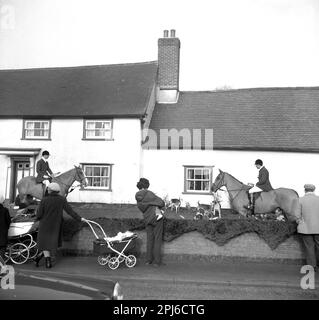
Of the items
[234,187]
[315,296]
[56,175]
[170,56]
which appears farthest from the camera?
[170,56]

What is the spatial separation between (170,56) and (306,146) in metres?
10.4

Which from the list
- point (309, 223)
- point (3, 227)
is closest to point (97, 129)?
point (3, 227)

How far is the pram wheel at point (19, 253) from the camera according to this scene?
8812 millimetres

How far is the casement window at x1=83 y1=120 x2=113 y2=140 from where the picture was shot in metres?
20.8

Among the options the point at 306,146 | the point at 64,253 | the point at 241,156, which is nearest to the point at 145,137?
the point at 241,156

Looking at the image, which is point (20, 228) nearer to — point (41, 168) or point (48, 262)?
point (48, 262)

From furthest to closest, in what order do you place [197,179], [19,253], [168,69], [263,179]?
1. [168,69]
2. [197,179]
3. [263,179]
4. [19,253]

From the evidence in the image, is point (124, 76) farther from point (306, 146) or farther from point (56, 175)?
point (306, 146)

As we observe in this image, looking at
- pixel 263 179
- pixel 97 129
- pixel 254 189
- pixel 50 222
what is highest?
pixel 97 129

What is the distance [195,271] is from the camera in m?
8.43

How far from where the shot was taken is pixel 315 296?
6.92 metres

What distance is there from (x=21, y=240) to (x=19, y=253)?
1.15 ft

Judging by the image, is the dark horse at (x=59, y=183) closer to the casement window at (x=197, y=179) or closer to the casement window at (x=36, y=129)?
the casement window at (x=36, y=129)
